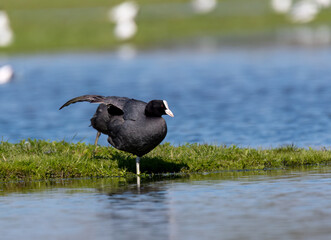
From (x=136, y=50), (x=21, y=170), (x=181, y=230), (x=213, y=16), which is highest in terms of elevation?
(x=213, y=16)

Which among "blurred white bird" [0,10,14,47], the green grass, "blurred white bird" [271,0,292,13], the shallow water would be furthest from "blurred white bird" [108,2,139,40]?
the shallow water

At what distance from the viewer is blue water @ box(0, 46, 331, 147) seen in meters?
21.3

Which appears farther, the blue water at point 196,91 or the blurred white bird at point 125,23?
the blurred white bird at point 125,23

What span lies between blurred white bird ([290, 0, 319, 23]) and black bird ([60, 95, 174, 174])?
5557 cm

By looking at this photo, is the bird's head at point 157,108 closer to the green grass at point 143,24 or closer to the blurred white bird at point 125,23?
the green grass at point 143,24

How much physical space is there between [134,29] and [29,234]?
56025 mm

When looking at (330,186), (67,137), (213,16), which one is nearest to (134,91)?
(67,137)

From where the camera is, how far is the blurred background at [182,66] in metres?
23.0

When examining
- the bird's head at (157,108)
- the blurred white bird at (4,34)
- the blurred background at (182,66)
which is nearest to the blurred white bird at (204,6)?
the blurred background at (182,66)

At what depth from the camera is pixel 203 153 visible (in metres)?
14.6

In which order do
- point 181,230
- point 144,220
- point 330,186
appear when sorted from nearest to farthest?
point 181,230 → point 144,220 → point 330,186

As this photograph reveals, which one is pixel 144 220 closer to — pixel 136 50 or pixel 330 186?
pixel 330 186

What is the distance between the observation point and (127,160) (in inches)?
562

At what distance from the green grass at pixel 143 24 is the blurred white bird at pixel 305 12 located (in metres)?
0.72
